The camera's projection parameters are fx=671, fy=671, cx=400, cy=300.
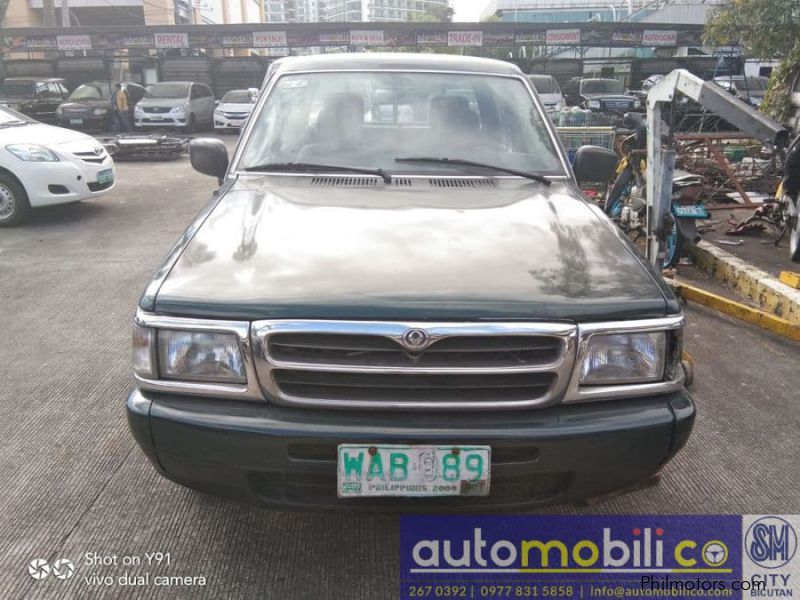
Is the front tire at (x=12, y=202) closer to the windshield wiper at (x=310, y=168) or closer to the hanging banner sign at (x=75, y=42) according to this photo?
the windshield wiper at (x=310, y=168)

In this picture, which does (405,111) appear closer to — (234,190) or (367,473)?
(234,190)

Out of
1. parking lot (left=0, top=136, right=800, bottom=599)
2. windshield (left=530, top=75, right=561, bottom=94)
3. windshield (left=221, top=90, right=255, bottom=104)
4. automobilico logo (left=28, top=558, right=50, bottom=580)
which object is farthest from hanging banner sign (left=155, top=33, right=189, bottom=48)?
automobilico logo (left=28, top=558, right=50, bottom=580)

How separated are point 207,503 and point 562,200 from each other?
6.48 ft

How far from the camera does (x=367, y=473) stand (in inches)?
79.2

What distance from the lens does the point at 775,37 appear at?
1012 cm

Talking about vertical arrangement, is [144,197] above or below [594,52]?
below

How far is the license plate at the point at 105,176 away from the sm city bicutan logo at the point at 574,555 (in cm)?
718

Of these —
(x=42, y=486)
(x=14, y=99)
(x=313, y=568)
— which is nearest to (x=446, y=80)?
(x=313, y=568)

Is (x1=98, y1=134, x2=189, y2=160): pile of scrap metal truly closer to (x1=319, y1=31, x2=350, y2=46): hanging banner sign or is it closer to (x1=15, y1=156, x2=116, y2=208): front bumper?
(x1=15, y1=156, x2=116, y2=208): front bumper

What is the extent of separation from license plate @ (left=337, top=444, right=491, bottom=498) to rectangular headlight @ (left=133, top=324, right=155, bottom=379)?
69 cm

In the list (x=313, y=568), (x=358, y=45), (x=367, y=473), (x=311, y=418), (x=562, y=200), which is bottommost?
(x=313, y=568)

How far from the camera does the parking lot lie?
7.77 feet

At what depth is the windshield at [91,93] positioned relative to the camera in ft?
66.4

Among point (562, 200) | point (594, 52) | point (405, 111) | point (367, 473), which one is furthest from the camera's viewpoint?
point (594, 52)
